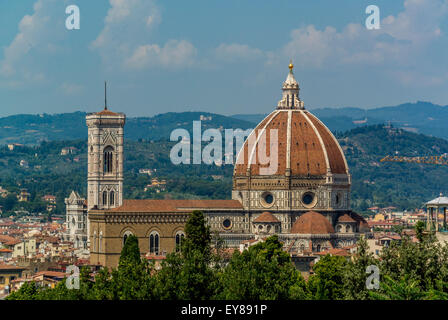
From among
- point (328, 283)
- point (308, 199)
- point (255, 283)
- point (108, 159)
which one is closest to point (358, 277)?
point (255, 283)

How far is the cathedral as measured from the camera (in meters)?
101

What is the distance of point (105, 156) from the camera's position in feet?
367

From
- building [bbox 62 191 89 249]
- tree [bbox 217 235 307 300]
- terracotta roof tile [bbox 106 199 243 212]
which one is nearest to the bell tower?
terracotta roof tile [bbox 106 199 243 212]

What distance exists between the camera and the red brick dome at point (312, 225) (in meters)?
104

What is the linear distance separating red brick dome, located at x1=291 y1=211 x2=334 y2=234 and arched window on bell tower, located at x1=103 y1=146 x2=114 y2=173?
1673 centimetres

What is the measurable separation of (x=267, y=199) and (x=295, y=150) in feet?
15.1

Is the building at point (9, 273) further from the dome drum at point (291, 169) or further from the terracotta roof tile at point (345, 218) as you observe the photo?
the terracotta roof tile at point (345, 218)

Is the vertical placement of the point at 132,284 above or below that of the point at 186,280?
below

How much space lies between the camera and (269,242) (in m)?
88.6

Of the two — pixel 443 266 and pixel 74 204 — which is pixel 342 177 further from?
pixel 443 266

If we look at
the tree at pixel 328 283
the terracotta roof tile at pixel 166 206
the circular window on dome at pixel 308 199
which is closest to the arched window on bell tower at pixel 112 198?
the terracotta roof tile at pixel 166 206

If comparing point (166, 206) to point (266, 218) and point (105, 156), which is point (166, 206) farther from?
point (105, 156)

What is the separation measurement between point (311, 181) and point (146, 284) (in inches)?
2354

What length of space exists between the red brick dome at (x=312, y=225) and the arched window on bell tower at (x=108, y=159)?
16.7m
